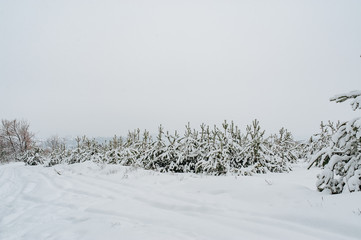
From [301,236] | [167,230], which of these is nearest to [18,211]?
Answer: [167,230]

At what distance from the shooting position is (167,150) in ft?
36.2

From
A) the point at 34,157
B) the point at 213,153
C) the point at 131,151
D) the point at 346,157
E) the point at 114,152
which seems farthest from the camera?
the point at 34,157

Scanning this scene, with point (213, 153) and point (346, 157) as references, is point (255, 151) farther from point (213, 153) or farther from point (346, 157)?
point (346, 157)

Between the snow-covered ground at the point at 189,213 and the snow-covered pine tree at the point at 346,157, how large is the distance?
1.03 ft

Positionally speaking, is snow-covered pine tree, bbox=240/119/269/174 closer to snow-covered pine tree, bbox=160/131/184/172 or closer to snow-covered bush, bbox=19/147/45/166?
snow-covered pine tree, bbox=160/131/184/172

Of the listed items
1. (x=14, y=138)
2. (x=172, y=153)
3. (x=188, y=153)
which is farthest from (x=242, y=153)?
(x=14, y=138)

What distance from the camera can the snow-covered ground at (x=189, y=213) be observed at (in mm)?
3182

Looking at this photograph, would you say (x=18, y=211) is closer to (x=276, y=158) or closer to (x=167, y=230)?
(x=167, y=230)

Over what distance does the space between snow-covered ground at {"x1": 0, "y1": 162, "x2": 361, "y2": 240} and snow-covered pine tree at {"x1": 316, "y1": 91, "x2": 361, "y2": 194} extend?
1.03ft

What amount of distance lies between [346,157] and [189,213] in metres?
3.34

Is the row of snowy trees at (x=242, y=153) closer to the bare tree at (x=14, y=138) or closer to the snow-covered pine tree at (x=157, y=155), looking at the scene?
the snow-covered pine tree at (x=157, y=155)

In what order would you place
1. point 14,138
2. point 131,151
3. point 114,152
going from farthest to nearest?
point 14,138, point 114,152, point 131,151

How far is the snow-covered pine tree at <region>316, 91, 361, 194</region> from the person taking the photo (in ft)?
12.8

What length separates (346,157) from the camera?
162 inches
